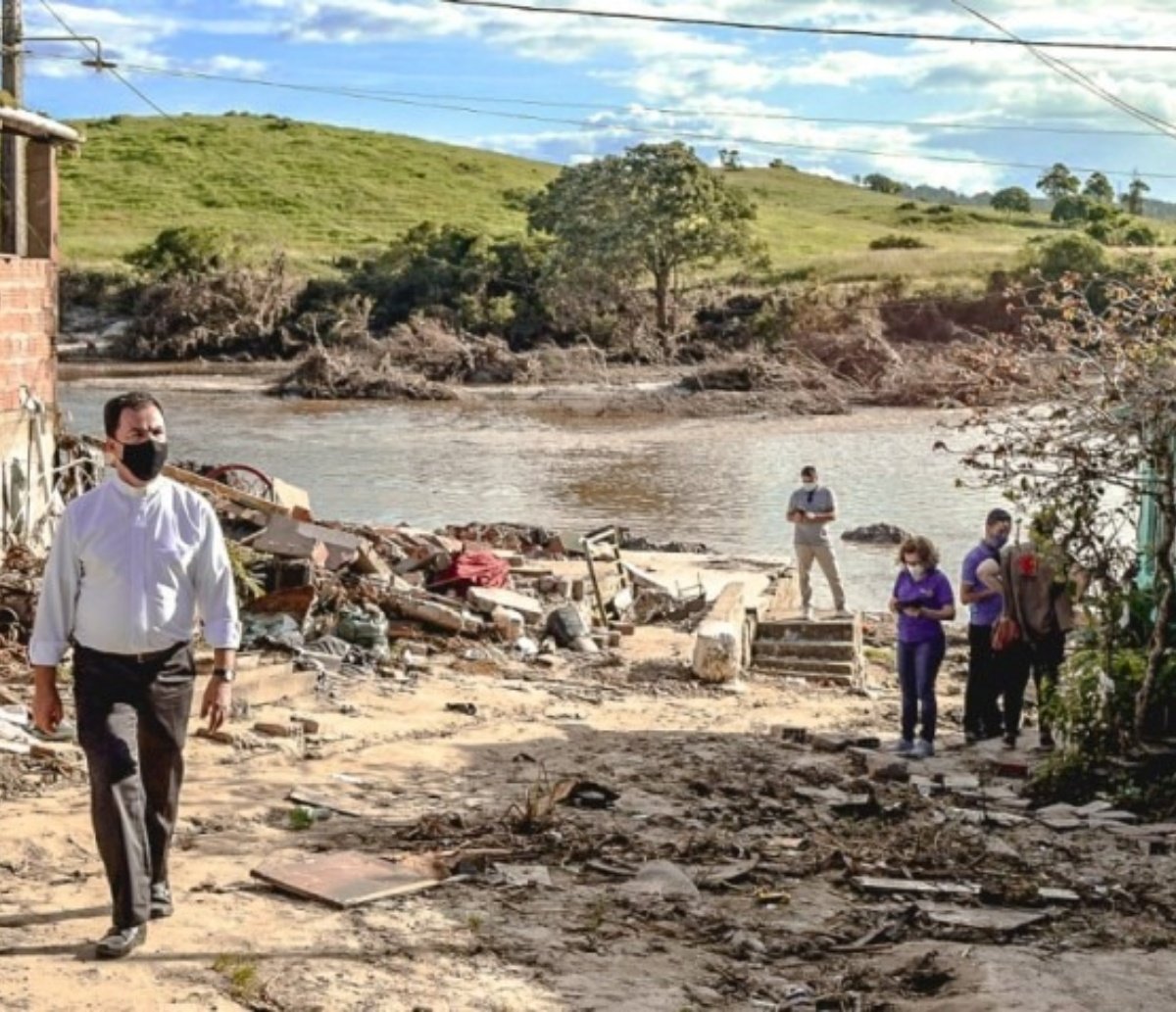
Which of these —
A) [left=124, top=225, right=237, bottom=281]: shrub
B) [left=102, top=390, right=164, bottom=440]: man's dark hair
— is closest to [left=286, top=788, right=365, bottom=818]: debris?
[left=102, top=390, right=164, bottom=440]: man's dark hair

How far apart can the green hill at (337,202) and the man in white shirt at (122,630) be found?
57853 millimetres

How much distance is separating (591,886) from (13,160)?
12.2 meters

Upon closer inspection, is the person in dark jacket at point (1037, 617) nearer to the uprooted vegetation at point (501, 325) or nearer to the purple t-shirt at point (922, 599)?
the purple t-shirt at point (922, 599)

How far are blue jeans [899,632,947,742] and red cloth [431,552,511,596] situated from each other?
676 centimetres

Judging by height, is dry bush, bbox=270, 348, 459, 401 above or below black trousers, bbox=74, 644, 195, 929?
above

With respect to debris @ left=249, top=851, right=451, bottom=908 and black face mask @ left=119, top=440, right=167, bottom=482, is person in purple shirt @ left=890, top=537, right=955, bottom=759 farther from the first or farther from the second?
black face mask @ left=119, top=440, right=167, bottom=482

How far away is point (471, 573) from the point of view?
17906 millimetres

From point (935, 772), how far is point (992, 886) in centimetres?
340

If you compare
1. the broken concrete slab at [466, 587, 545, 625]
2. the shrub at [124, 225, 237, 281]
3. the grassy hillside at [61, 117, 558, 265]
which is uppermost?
the grassy hillside at [61, 117, 558, 265]

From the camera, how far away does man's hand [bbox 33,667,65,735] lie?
19.3 feet

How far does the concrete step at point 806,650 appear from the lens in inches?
668

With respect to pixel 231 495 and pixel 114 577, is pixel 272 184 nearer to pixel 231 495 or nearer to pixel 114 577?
pixel 231 495

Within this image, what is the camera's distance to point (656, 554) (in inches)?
943

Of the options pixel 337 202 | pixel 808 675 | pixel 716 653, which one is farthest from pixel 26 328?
pixel 337 202
